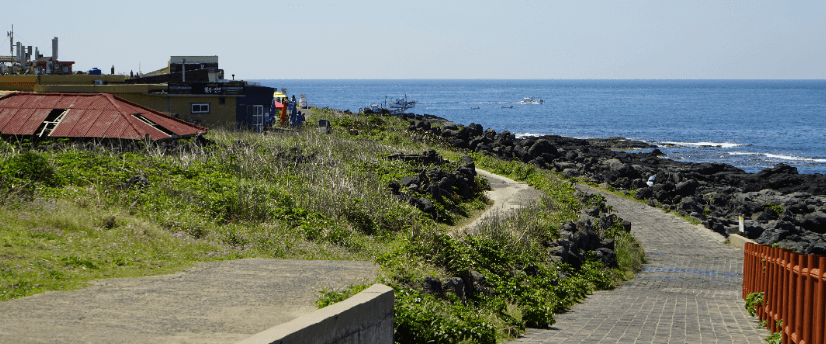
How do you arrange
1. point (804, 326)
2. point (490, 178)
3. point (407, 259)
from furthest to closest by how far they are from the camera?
1. point (490, 178)
2. point (407, 259)
3. point (804, 326)

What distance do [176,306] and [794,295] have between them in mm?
7108

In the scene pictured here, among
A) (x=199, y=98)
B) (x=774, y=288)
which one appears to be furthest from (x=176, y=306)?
(x=199, y=98)

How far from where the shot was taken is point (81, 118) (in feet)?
70.0

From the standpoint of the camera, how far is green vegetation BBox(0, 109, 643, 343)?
9461mm

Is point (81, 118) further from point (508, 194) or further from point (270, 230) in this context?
point (508, 194)

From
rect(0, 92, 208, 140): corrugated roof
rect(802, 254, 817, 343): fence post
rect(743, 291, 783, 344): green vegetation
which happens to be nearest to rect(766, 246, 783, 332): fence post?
rect(743, 291, 783, 344): green vegetation

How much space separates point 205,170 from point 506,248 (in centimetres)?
833

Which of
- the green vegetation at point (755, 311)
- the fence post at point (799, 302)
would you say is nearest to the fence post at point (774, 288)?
the green vegetation at point (755, 311)

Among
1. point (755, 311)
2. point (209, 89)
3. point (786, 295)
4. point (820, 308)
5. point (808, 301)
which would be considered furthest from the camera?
point (209, 89)

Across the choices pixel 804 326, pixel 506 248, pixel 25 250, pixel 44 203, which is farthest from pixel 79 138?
pixel 804 326

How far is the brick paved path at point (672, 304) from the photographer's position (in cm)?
986

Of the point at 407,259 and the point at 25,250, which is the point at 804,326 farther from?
the point at 25,250

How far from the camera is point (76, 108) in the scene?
864 inches

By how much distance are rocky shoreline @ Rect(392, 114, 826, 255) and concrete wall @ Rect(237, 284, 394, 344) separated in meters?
19.1
